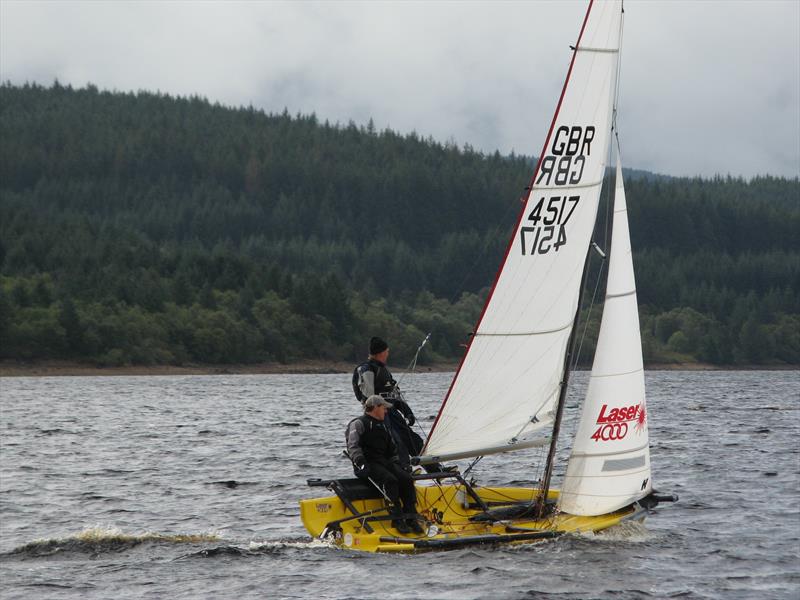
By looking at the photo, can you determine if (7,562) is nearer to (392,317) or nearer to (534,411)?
(534,411)

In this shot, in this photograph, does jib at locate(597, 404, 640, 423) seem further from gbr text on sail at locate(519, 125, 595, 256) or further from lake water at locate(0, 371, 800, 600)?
gbr text on sail at locate(519, 125, 595, 256)

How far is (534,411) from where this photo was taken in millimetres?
19141

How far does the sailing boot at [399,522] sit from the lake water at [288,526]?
0.40 metres

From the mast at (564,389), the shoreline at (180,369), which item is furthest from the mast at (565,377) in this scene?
the shoreline at (180,369)

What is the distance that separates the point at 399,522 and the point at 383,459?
0.98 metres

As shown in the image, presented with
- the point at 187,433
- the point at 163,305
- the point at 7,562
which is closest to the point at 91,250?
the point at 163,305

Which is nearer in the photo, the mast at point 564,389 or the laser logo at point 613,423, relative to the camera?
the mast at point 564,389

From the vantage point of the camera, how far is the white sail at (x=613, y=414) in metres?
19.4

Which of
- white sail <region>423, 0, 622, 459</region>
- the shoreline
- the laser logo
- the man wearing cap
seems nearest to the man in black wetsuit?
the man wearing cap

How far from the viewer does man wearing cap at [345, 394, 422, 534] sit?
19.0m

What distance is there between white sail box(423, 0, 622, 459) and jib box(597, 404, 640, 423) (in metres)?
0.81

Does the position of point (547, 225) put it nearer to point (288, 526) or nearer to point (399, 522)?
point (399, 522)

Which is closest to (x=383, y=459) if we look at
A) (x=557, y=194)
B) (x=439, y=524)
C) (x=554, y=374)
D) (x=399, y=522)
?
(x=399, y=522)

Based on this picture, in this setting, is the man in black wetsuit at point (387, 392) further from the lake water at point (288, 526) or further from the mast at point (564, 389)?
the mast at point (564, 389)
